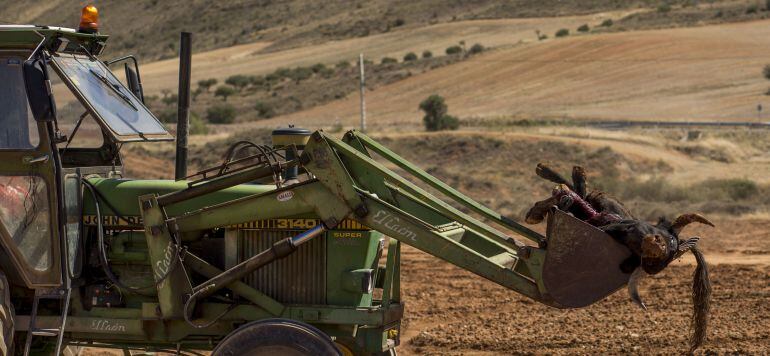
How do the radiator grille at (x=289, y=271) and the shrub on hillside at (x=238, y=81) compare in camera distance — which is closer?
the radiator grille at (x=289, y=271)

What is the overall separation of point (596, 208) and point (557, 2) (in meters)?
81.9

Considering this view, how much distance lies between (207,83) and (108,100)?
64.9 meters

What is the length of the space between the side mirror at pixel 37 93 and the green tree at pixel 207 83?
211 ft

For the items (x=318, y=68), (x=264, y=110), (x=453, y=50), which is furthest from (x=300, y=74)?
(x=264, y=110)

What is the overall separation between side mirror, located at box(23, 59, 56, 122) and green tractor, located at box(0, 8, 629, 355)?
0.31ft

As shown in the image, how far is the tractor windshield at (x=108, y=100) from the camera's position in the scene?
7.12 m

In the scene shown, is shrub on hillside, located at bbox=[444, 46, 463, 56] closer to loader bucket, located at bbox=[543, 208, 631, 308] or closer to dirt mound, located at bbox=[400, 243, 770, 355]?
dirt mound, located at bbox=[400, 243, 770, 355]

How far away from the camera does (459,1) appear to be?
9519 cm

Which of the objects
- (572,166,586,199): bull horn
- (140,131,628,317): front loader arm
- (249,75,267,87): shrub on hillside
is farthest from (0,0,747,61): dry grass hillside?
(140,131,628,317): front loader arm

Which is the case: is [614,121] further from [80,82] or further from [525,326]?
[80,82]

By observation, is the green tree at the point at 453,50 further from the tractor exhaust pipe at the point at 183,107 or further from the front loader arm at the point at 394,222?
the front loader arm at the point at 394,222

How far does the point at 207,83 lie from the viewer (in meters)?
71.4

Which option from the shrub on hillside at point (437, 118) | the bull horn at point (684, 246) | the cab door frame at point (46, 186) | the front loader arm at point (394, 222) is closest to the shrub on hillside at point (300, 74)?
the shrub on hillside at point (437, 118)

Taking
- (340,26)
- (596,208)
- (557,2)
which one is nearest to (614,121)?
(596,208)
